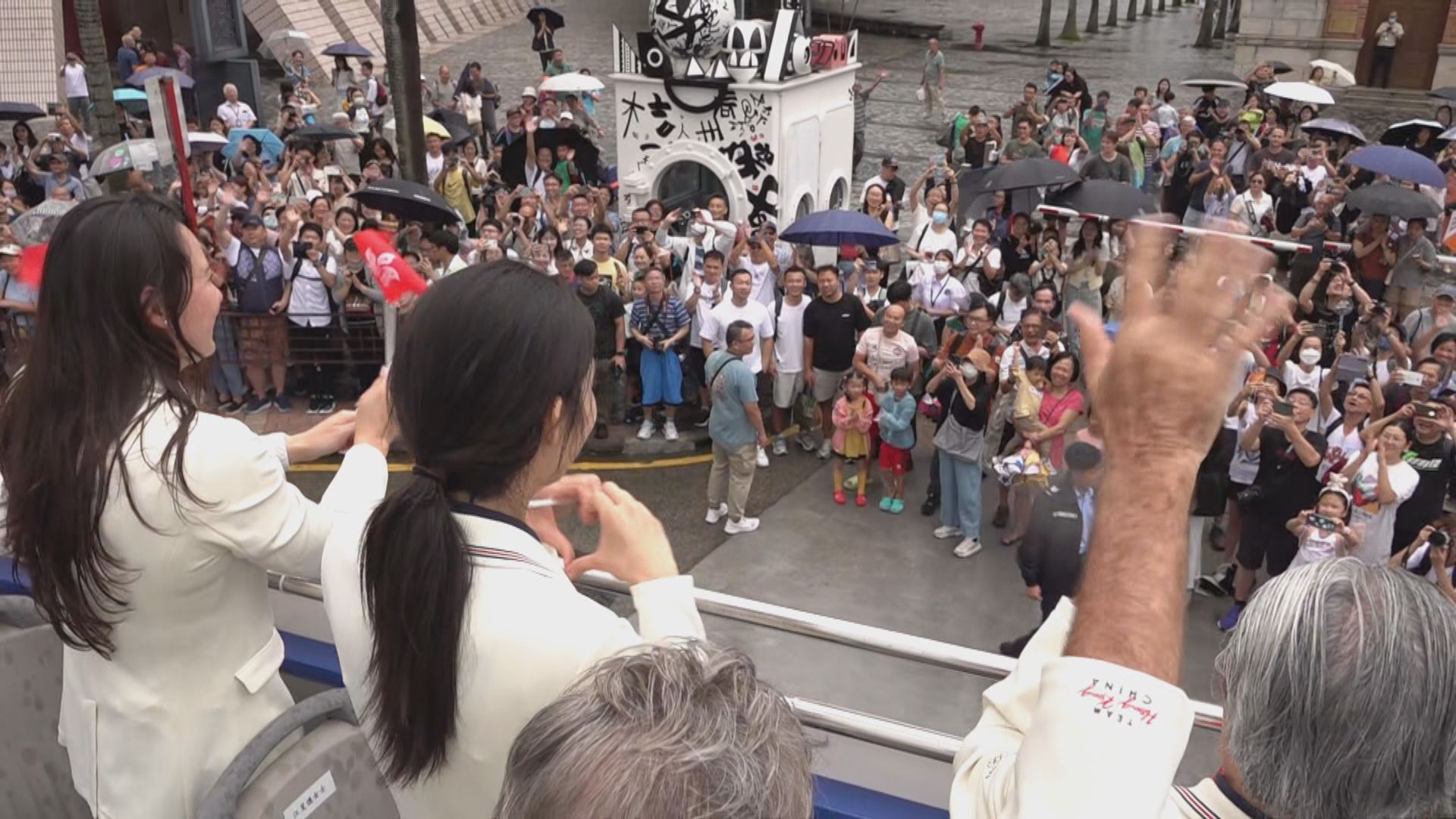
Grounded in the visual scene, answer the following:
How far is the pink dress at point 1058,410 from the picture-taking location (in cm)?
716

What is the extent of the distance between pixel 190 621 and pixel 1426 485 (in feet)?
21.6

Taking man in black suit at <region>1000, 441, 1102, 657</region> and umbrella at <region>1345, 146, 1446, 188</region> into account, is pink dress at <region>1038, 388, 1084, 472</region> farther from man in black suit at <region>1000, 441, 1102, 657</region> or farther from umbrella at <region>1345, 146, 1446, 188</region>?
umbrella at <region>1345, 146, 1446, 188</region>

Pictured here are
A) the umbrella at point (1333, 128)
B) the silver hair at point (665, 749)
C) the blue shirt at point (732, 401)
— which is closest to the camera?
the silver hair at point (665, 749)

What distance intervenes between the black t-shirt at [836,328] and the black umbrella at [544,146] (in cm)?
641

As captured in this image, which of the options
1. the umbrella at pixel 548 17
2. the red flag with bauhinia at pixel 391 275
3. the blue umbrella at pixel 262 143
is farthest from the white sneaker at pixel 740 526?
the umbrella at pixel 548 17

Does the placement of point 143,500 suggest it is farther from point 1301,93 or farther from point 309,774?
point 1301,93

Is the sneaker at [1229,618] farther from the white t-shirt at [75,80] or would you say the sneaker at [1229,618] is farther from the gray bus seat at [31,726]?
the white t-shirt at [75,80]

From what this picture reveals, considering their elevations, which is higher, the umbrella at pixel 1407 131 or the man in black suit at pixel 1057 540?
the umbrella at pixel 1407 131

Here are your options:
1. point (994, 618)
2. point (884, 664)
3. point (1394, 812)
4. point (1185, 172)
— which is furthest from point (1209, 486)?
point (1185, 172)

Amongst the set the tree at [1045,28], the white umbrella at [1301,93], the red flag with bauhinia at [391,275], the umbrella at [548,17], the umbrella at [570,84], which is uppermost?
the tree at [1045,28]

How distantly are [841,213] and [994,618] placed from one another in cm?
425

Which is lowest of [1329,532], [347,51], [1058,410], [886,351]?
[1329,532]

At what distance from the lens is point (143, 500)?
5.95 ft

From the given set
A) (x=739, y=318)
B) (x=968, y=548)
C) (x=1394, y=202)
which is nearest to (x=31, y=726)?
(x=968, y=548)
